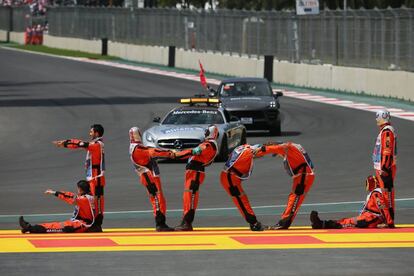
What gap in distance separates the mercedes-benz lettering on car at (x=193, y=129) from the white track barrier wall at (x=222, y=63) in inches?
1074

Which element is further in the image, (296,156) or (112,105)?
(112,105)

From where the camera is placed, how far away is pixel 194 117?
28062 mm

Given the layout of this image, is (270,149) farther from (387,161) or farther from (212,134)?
(387,161)

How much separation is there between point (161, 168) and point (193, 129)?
1176 mm

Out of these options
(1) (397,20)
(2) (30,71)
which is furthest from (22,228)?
(2) (30,71)

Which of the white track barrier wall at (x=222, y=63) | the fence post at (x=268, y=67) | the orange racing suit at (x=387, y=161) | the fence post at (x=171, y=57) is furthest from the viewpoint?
the fence post at (x=171, y=57)

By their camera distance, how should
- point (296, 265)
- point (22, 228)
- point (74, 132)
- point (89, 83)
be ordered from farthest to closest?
1. point (89, 83)
2. point (74, 132)
3. point (22, 228)
4. point (296, 265)

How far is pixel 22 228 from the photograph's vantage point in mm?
16406

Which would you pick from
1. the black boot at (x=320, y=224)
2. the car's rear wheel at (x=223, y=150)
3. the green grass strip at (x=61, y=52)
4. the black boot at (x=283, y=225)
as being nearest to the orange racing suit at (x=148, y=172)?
the black boot at (x=283, y=225)

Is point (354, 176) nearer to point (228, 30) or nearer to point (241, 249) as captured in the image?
point (241, 249)

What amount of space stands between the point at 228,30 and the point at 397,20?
19728 millimetres

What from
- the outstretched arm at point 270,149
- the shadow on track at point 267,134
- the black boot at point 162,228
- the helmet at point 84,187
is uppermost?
the outstretched arm at point 270,149

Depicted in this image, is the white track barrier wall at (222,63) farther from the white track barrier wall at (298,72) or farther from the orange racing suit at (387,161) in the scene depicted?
the orange racing suit at (387,161)

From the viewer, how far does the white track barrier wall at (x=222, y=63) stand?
2238 inches
